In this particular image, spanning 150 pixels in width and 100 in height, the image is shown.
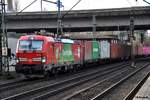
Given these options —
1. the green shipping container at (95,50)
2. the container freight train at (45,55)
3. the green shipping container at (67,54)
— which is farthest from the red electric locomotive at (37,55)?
the green shipping container at (95,50)

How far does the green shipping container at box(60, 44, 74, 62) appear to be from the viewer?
101 feet

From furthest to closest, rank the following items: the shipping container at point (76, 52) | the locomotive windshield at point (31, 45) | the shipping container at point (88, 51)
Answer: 1. the shipping container at point (88, 51)
2. the shipping container at point (76, 52)
3. the locomotive windshield at point (31, 45)

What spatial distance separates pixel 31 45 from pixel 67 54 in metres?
5.51

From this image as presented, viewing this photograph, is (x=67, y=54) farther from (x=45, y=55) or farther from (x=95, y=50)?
(x=95, y=50)

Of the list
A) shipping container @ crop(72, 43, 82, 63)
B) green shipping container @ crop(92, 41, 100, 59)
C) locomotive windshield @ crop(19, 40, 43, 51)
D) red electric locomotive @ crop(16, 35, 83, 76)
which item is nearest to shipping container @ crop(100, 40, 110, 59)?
green shipping container @ crop(92, 41, 100, 59)

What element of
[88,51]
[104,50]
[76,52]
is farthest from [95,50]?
[76,52]

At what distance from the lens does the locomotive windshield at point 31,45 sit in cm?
2694

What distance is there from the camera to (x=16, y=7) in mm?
113312

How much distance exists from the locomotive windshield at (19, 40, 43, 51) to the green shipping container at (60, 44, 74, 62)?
11.4 ft

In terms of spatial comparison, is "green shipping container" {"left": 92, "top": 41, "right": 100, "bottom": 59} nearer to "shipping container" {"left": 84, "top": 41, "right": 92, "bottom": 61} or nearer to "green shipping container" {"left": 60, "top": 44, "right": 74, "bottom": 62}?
"shipping container" {"left": 84, "top": 41, "right": 92, "bottom": 61}

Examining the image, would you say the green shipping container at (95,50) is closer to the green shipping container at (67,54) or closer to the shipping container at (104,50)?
the shipping container at (104,50)

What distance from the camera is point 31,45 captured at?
88.9ft

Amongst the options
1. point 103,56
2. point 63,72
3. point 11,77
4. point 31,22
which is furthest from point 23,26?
point 11,77

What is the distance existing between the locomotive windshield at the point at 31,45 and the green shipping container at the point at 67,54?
347cm
